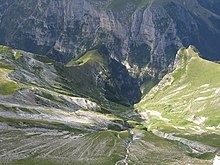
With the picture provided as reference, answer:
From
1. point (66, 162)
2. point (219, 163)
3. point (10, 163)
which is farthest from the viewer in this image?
point (66, 162)

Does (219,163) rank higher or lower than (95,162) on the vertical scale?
higher

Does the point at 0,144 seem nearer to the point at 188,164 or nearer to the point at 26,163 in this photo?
the point at 26,163

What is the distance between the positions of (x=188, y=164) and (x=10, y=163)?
3089 inches

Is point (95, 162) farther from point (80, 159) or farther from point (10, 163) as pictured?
point (10, 163)

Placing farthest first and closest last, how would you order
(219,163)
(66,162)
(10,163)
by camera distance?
1. (66,162)
2. (10,163)
3. (219,163)

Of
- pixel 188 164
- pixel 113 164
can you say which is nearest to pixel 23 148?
pixel 113 164

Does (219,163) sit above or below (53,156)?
above

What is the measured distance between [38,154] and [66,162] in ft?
44.5

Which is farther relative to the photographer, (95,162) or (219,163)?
(95,162)

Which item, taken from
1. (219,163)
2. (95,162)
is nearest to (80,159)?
(95,162)

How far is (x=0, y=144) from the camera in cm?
19275

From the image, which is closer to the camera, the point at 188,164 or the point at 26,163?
the point at 26,163

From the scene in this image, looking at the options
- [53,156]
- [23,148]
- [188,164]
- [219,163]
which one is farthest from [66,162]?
[219,163]

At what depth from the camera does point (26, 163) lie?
177m
